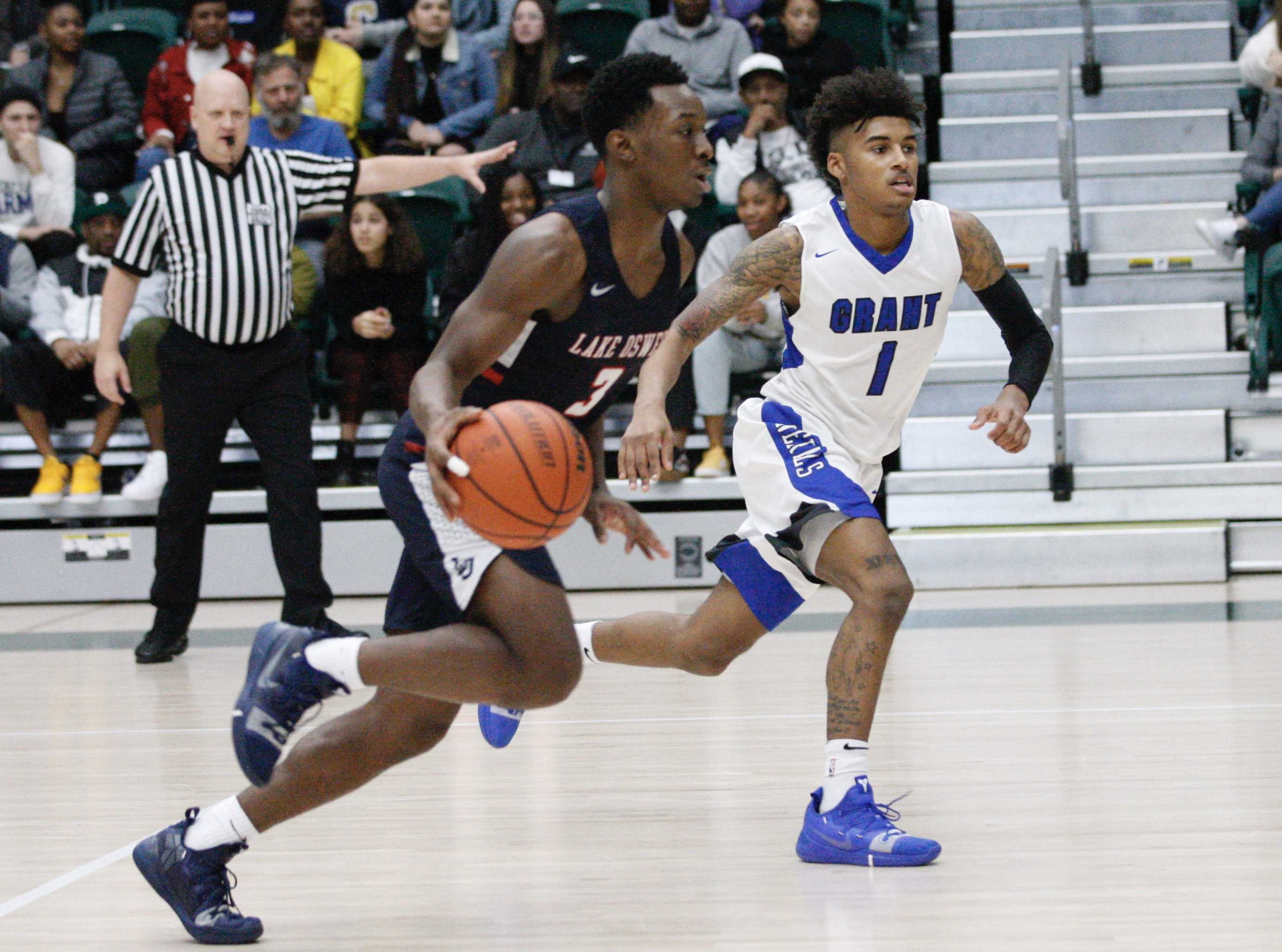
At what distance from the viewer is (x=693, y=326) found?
128 inches

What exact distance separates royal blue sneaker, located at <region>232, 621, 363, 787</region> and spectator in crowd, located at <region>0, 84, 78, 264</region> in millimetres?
6338

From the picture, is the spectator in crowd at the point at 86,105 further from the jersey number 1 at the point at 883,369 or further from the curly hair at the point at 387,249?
the jersey number 1 at the point at 883,369

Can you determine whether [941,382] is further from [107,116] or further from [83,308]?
[107,116]

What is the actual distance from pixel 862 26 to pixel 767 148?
56.2 inches

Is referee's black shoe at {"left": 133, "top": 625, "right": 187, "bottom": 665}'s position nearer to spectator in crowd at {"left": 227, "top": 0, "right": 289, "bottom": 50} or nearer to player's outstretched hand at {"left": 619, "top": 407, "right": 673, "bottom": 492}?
player's outstretched hand at {"left": 619, "top": 407, "right": 673, "bottom": 492}

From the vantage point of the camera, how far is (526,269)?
9.48 ft

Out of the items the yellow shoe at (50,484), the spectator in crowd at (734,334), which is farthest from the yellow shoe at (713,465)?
the yellow shoe at (50,484)

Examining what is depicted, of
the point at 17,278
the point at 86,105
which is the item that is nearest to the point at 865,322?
the point at 17,278

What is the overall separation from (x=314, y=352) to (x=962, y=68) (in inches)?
187

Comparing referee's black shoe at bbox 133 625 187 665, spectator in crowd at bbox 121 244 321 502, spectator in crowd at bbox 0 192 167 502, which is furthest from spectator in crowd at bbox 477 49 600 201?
referee's black shoe at bbox 133 625 187 665

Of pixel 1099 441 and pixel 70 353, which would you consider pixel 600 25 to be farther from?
pixel 1099 441

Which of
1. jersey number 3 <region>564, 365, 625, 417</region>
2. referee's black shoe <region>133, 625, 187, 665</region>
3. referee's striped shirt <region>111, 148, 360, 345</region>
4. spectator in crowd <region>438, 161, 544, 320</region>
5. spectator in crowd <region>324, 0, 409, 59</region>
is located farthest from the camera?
spectator in crowd <region>324, 0, 409, 59</region>

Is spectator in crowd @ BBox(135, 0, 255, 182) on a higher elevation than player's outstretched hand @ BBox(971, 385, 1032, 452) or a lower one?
higher

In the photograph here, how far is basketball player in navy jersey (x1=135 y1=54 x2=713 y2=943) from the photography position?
255 cm
